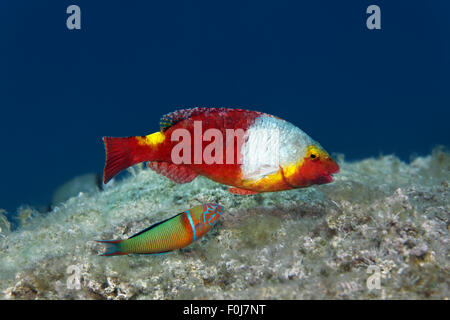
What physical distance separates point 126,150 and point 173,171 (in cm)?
41

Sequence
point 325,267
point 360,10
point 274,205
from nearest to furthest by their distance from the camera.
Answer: point 325,267, point 274,205, point 360,10

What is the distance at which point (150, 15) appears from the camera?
65.4 metres

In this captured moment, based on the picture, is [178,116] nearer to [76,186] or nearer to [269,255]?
[269,255]

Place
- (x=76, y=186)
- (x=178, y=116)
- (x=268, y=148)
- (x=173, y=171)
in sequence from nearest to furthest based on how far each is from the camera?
1. (x=268, y=148)
2. (x=178, y=116)
3. (x=173, y=171)
4. (x=76, y=186)

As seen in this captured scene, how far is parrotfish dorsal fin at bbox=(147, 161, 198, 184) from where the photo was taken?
→ 92.6 inches

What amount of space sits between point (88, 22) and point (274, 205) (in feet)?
237

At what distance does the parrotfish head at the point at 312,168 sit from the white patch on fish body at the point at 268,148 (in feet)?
0.18

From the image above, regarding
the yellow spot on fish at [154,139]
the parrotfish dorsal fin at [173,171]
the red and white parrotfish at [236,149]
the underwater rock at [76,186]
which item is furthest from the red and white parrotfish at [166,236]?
the underwater rock at [76,186]

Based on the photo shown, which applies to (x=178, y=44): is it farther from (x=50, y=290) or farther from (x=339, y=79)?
(x=50, y=290)

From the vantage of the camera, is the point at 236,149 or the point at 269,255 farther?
the point at 269,255

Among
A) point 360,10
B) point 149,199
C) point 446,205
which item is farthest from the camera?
Result: point 360,10

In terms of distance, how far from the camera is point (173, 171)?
7.75 feet

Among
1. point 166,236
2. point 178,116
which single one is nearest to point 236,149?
point 178,116
